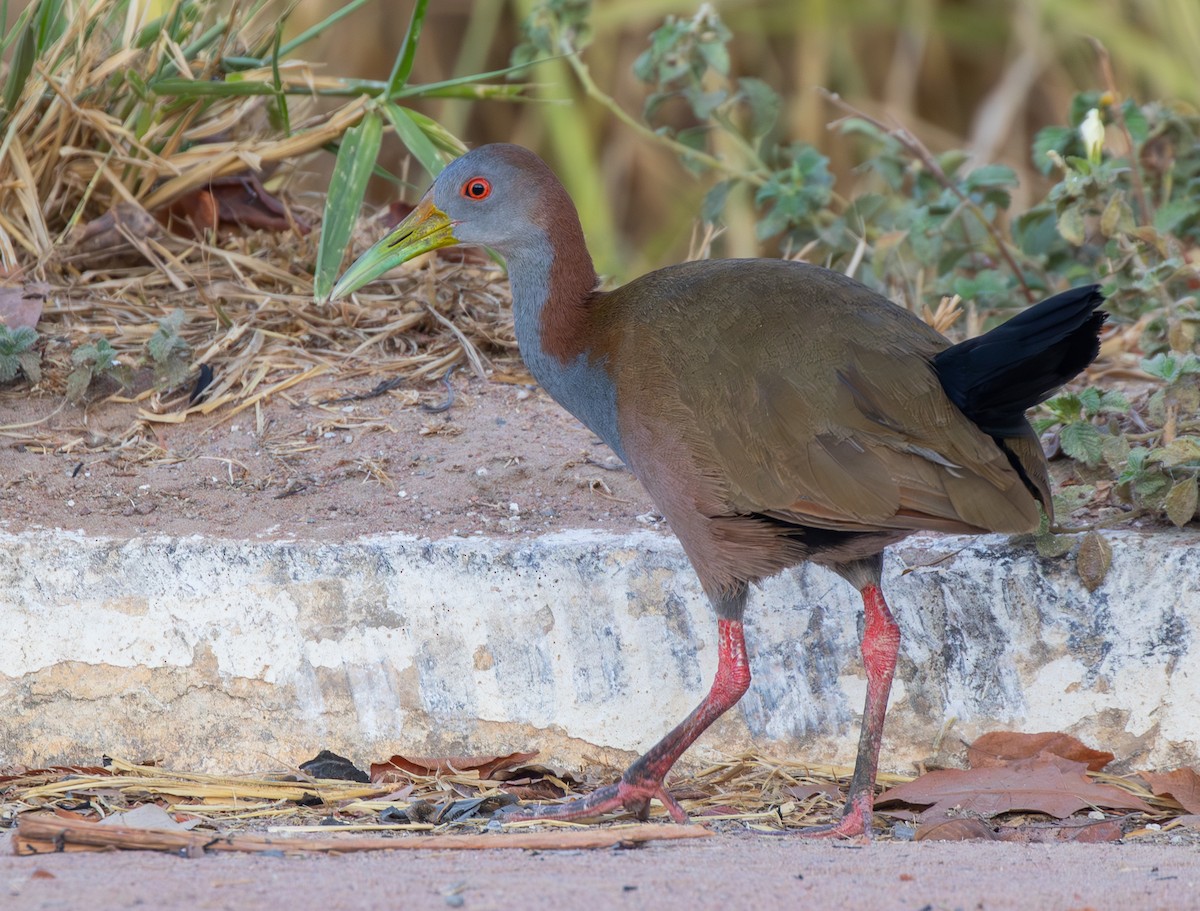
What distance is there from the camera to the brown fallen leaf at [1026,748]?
330 centimetres

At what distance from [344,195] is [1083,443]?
2.12m

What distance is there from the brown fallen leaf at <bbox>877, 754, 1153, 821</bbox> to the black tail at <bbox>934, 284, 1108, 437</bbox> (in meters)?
0.73

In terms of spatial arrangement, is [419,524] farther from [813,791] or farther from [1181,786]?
[1181,786]

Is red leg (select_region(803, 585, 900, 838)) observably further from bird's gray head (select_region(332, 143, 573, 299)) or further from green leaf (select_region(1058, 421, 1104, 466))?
bird's gray head (select_region(332, 143, 573, 299))

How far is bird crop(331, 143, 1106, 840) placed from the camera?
295 centimetres

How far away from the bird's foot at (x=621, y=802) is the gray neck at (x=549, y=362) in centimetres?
72

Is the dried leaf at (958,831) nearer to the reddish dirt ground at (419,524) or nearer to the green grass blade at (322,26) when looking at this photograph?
the reddish dirt ground at (419,524)

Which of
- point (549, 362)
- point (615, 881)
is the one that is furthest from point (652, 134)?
point (615, 881)

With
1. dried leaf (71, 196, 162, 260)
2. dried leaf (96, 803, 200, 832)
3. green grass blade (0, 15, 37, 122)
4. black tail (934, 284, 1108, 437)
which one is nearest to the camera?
black tail (934, 284, 1108, 437)

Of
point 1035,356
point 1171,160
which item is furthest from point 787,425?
point 1171,160

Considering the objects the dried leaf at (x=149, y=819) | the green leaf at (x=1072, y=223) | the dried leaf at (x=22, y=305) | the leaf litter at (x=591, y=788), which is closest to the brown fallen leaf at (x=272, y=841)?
the leaf litter at (x=591, y=788)

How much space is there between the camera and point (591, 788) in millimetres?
3457

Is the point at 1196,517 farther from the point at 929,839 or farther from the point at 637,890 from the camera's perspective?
the point at 637,890

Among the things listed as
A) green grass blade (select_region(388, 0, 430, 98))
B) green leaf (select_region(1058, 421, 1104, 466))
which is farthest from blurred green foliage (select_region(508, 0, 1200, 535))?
green grass blade (select_region(388, 0, 430, 98))
